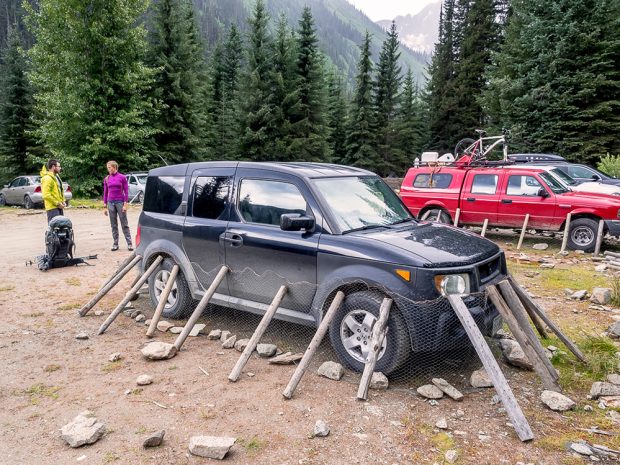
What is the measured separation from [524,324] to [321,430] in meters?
2.18

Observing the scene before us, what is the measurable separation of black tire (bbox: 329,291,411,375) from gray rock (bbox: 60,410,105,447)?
2.20 meters

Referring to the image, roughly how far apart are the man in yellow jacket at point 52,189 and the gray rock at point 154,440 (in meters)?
7.97

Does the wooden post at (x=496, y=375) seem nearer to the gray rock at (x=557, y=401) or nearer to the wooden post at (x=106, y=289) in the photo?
the gray rock at (x=557, y=401)

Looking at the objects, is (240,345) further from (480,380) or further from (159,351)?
(480,380)

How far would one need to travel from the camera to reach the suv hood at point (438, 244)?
4109 millimetres

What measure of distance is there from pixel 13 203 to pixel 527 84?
90.7 feet

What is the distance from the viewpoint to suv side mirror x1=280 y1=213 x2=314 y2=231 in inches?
175

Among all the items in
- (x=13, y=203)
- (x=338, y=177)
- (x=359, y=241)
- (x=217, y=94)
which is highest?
(x=217, y=94)

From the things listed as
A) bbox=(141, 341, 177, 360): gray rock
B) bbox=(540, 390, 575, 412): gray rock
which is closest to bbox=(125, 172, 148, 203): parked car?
bbox=(141, 341, 177, 360): gray rock

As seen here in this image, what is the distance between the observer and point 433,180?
42.2 ft

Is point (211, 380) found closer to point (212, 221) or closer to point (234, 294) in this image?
point (234, 294)

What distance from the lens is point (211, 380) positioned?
4.28 metres

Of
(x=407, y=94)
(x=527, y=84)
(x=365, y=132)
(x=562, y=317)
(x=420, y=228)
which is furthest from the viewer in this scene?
(x=407, y=94)

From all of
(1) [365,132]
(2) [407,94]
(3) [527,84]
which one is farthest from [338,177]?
(2) [407,94]
